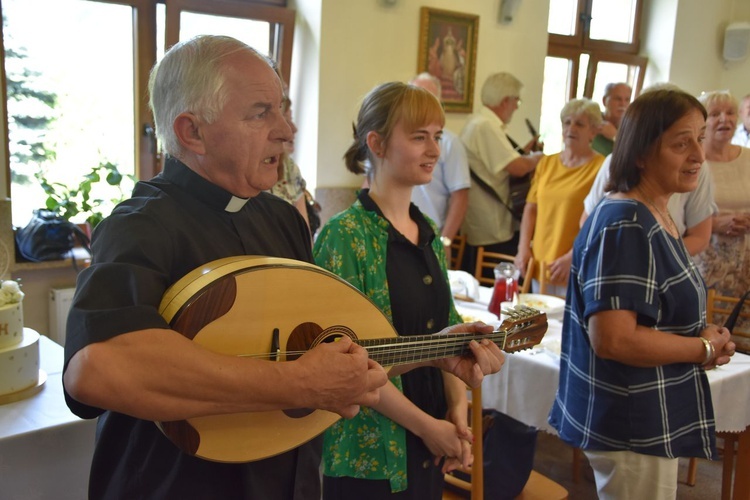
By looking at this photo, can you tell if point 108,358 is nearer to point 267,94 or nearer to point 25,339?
point 267,94

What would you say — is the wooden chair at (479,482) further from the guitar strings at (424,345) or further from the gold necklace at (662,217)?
the gold necklace at (662,217)

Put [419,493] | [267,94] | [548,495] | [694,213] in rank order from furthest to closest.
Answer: [694,213] → [548,495] → [419,493] → [267,94]

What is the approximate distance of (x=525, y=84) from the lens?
5328mm

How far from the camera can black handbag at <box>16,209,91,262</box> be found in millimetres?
3244

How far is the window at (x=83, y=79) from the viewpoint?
328 centimetres

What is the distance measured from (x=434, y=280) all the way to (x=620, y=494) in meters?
0.74

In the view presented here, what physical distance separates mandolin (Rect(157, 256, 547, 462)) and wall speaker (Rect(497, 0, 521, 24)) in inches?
168

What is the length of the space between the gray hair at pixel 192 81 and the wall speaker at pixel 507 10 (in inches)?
171

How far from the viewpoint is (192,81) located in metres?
1.04

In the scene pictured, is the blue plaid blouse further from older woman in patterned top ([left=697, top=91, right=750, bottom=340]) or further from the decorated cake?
older woman in patterned top ([left=697, top=91, right=750, bottom=340])

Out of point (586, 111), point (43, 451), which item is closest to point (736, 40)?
point (586, 111)

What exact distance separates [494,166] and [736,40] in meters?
3.97

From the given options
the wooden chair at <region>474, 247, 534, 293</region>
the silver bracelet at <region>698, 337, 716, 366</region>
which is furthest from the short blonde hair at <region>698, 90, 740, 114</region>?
the silver bracelet at <region>698, 337, 716, 366</region>

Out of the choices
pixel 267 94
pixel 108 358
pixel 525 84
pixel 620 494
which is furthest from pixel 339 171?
pixel 108 358
